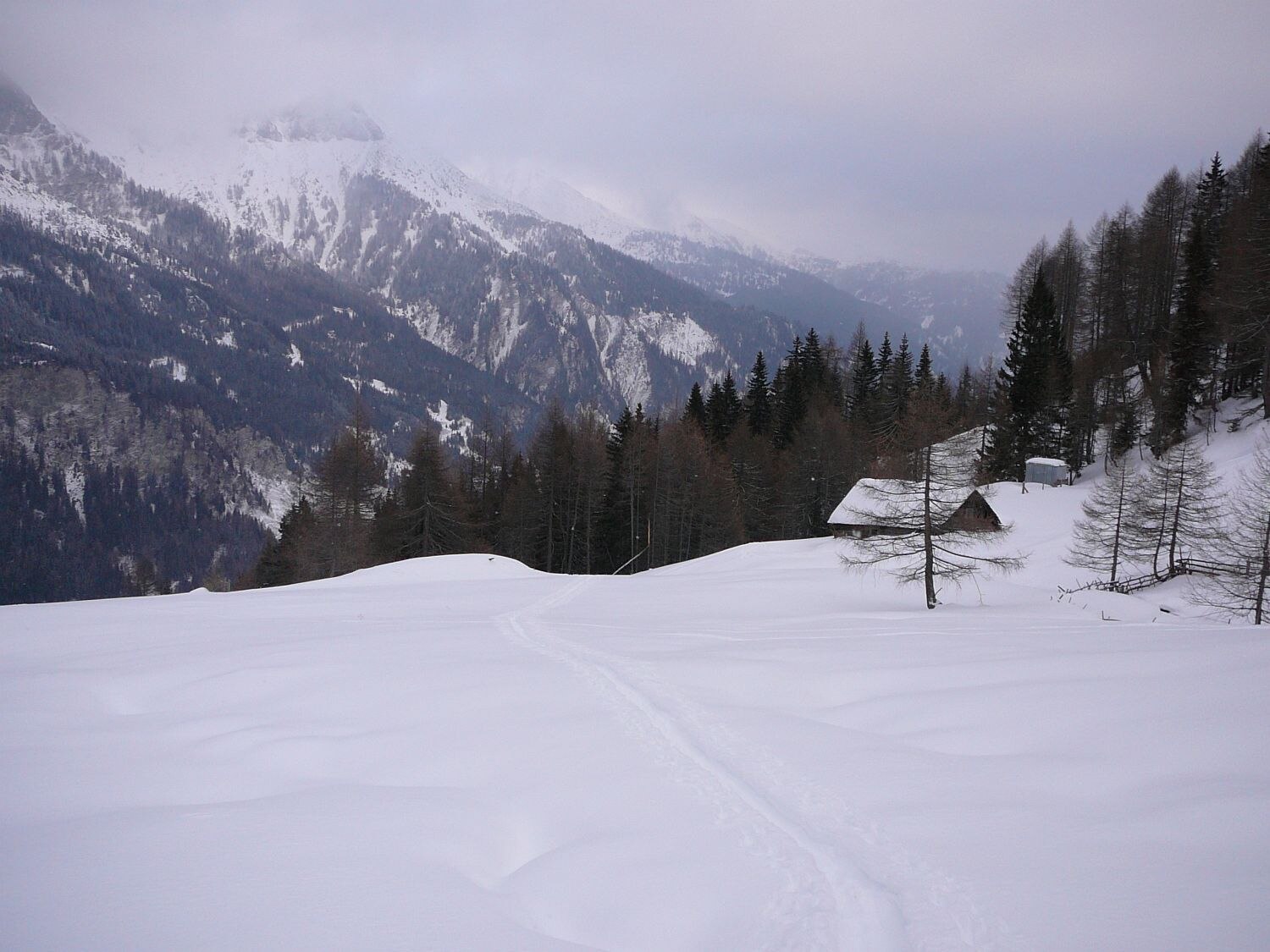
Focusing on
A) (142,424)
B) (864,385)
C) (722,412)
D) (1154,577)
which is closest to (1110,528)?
(1154,577)

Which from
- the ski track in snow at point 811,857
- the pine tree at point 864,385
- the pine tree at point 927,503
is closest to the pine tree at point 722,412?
the pine tree at point 864,385

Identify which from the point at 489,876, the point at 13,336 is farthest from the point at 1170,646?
the point at 13,336

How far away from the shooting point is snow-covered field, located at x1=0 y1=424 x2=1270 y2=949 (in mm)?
4297

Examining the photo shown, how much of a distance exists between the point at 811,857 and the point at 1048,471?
47.2 meters

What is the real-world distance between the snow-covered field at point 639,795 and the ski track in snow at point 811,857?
3 cm

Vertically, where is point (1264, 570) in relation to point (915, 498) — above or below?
below

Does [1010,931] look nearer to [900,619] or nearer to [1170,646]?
[1170,646]

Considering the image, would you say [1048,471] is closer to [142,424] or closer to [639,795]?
[639,795]

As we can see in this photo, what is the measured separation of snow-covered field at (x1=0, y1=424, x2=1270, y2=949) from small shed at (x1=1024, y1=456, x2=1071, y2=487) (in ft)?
116

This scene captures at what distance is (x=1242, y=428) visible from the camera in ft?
113

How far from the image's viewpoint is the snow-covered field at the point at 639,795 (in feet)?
14.1

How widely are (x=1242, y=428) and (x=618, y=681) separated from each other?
4006 centimetres

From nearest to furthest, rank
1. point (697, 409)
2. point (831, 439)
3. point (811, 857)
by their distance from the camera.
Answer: point (811, 857) → point (831, 439) → point (697, 409)

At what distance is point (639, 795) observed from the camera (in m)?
6.41
